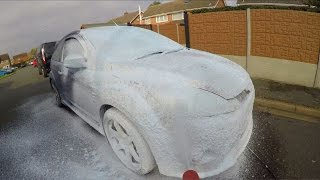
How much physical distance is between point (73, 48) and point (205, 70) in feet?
7.79

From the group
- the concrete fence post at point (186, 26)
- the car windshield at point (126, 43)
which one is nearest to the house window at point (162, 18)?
the concrete fence post at point (186, 26)

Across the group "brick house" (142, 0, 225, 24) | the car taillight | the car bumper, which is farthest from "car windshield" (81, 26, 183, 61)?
"brick house" (142, 0, 225, 24)

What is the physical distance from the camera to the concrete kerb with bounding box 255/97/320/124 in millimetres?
5204

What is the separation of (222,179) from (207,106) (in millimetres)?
1006

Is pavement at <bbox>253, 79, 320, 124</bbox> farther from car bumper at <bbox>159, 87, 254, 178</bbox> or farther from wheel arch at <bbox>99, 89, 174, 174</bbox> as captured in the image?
wheel arch at <bbox>99, 89, 174, 174</bbox>

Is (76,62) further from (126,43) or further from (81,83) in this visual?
(126,43)

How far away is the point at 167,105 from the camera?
298 centimetres

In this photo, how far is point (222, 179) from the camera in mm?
3426

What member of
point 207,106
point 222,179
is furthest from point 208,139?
→ point 222,179

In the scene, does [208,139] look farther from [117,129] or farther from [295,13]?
[295,13]

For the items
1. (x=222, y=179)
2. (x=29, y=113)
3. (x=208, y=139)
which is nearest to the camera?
(x=208, y=139)

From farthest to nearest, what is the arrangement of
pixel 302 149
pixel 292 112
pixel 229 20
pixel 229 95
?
pixel 229 20 → pixel 292 112 → pixel 302 149 → pixel 229 95

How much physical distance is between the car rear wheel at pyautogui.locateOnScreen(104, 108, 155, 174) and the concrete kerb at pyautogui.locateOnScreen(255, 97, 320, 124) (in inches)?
124

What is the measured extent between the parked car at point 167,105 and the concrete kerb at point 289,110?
2161 mm
